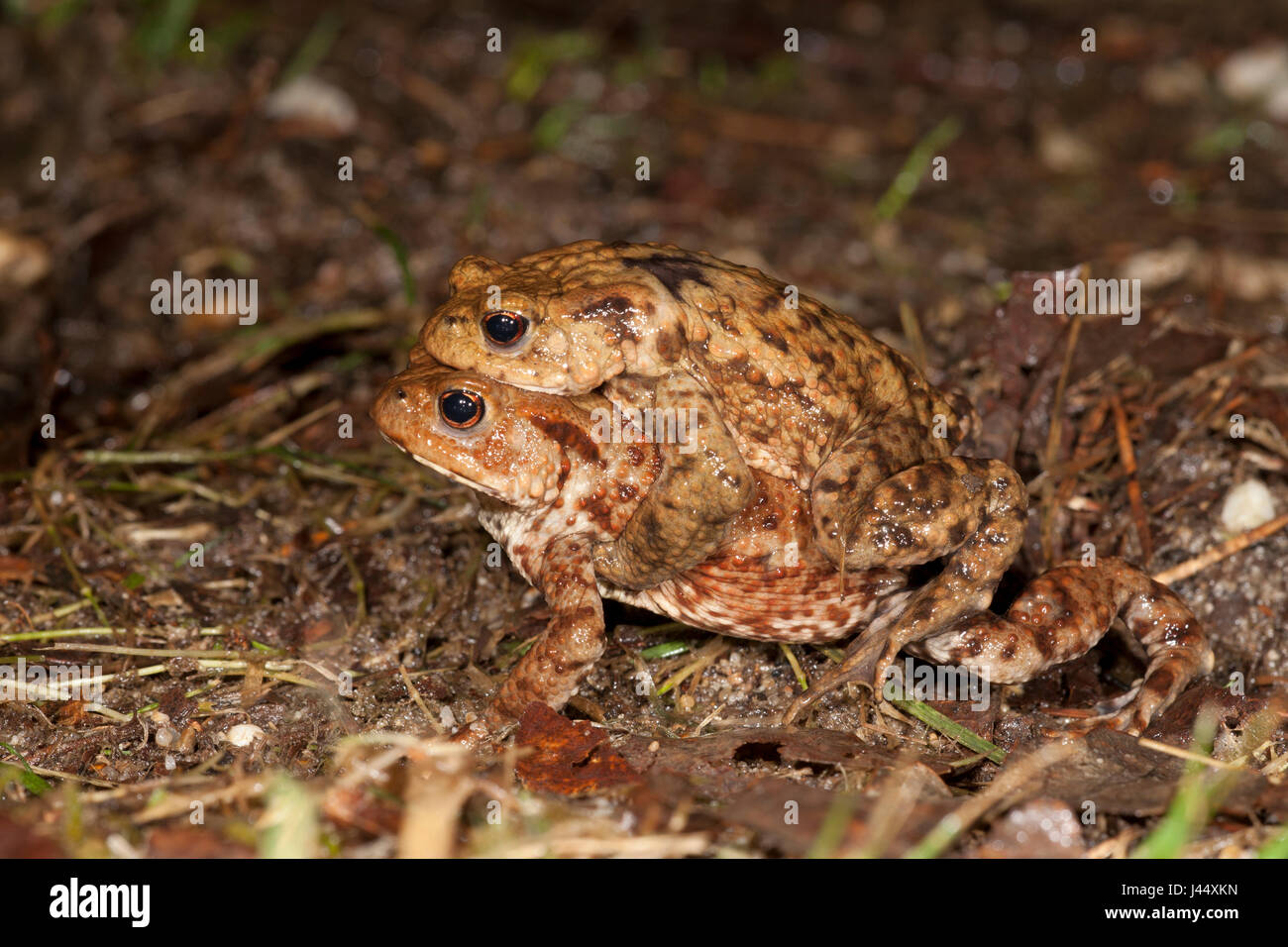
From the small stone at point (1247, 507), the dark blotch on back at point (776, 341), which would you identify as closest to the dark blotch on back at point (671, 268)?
the dark blotch on back at point (776, 341)

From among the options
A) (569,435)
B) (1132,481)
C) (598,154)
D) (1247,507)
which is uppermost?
(598,154)

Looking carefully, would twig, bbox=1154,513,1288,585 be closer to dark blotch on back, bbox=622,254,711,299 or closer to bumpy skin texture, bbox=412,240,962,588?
bumpy skin texture, bbox=412,240,962,588

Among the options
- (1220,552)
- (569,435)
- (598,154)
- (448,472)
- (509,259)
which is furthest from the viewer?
(598,154)

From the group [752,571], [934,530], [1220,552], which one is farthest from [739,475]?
[1220,552]

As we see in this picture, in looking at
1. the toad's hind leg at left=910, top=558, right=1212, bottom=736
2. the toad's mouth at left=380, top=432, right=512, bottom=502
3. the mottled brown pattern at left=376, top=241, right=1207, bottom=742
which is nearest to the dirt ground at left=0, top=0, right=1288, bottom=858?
the toad's hind leg at left=910, top=558, right=1212, bottom=736

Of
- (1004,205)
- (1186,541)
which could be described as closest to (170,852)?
(1186,541)

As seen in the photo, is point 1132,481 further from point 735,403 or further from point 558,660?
point 558,660

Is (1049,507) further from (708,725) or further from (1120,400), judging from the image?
(708,725)

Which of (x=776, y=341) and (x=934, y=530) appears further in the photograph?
(x=776, y=341)
